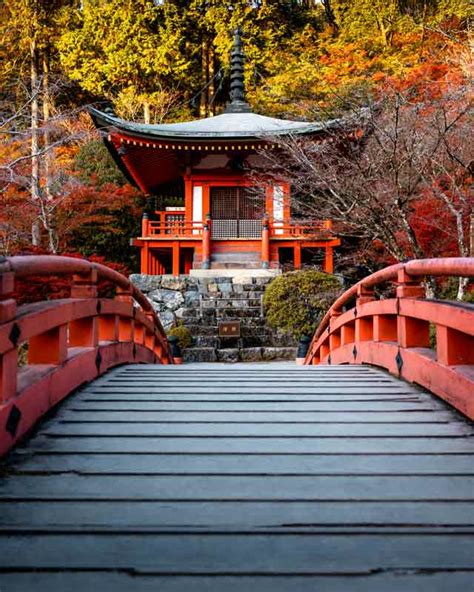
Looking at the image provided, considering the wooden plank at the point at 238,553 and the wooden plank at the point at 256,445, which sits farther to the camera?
the wooden plank at the point at 256,445

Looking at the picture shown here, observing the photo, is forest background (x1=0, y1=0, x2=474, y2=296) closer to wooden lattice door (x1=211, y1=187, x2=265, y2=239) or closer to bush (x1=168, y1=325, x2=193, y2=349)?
wooden lattice door (x1=211, y1=187, x2=265, y2=239)

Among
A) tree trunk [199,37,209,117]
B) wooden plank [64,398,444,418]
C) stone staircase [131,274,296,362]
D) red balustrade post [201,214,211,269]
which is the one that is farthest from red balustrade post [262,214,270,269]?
tree trunk [199,37,209,117]

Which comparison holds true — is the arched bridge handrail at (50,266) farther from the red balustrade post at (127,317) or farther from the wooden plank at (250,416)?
the wooden plank at (250,416)

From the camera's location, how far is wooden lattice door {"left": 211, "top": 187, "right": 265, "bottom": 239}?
15.8 m

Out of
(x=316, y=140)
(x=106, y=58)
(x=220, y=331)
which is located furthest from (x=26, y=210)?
(x=106, y=58)

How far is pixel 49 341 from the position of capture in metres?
2.99

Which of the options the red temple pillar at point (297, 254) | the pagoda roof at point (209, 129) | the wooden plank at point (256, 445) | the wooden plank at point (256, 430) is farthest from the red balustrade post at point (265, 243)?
the wooden plank at point (256, 445)

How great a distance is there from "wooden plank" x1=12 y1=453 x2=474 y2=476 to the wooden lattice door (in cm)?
1373

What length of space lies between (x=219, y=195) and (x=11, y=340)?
1431 centimetres

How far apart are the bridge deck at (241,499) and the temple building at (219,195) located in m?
11.3

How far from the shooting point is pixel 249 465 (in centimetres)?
212

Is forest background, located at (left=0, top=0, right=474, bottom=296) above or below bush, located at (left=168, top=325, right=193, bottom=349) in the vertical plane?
above

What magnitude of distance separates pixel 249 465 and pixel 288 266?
41.7ft

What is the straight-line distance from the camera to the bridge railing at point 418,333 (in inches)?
109
